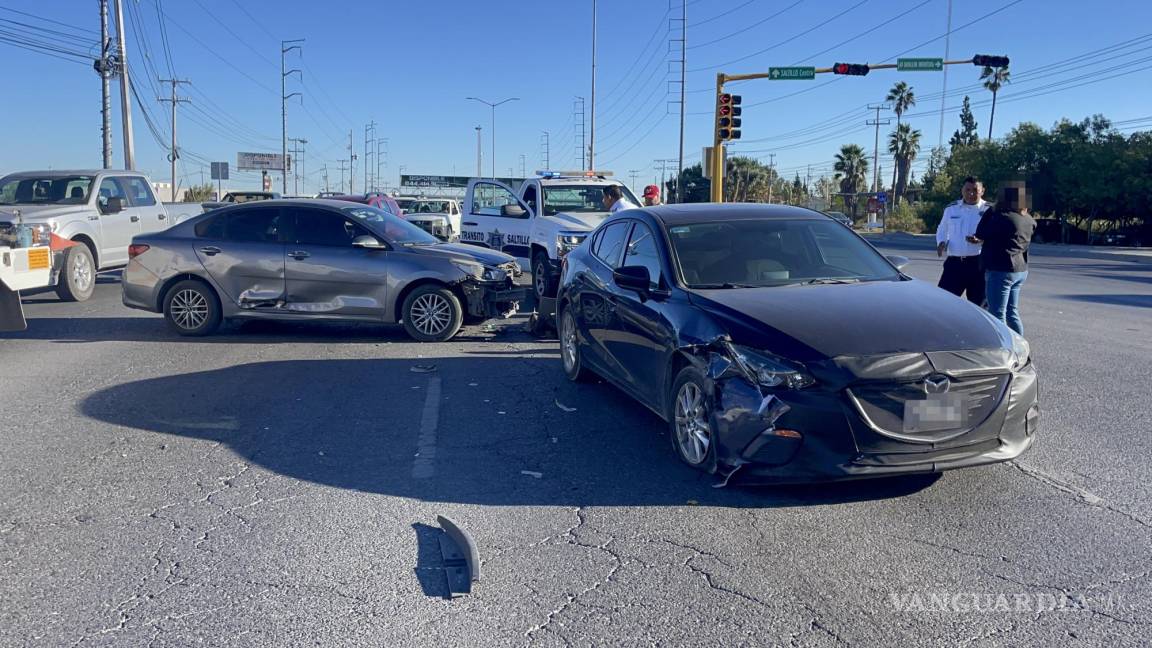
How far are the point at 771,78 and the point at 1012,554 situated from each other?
21.1 m

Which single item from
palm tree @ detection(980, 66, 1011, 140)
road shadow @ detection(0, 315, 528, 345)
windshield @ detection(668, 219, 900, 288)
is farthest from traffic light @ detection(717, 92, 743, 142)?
palm tree @ detection(980, 66, 1011, 140)

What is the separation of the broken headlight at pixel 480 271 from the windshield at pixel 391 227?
67cm

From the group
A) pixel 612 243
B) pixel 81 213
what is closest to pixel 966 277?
pixel 612 243

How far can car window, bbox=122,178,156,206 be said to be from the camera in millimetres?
16453

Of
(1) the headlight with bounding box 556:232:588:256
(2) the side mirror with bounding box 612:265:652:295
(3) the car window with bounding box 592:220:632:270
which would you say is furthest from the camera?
(1) the headlight with bounding box 556:232:588:256

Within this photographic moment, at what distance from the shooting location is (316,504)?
5293mm

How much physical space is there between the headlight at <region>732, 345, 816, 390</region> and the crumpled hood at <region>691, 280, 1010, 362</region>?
0.05 meters

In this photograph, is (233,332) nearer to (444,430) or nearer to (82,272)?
(82,272)

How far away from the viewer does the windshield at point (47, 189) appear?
1517 cm

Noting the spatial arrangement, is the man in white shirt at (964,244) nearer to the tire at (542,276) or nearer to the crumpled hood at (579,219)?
the crumpled hood at (579,219)

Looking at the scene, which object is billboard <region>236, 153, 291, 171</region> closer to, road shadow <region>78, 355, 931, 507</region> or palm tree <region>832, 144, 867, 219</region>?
palm tree <region>832, 144, 867, 219</region>

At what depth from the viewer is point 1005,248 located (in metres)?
8.86

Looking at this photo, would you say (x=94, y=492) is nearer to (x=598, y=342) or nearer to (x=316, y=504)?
(x=316, y=504)

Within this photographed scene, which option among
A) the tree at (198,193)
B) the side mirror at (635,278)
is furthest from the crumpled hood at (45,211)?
the tree at (198,193)
